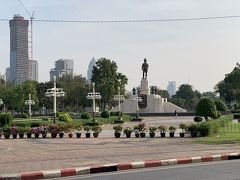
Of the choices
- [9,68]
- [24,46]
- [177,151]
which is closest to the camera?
[177,151]

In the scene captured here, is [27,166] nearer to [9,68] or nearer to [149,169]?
[149,169]

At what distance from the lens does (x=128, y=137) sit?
90.0ft

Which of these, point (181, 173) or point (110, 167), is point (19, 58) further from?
point (181, 173)

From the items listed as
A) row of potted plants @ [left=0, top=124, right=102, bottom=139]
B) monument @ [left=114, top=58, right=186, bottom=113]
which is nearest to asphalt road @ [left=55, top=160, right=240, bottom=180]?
row of potted plants @ [left=0, top=124, right=102, bottom=139]

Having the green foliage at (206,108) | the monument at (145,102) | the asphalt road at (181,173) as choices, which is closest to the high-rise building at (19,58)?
the monument at (145,102)

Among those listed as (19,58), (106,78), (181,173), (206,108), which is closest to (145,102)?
(106,78)

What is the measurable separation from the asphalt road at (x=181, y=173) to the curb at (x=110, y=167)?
0.42 meters

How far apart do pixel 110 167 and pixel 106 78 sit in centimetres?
8721

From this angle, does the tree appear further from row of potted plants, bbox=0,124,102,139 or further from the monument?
row of potted plants, bbox=0,124,102,139

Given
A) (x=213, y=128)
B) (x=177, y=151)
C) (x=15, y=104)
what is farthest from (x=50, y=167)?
(x=15, y=104)

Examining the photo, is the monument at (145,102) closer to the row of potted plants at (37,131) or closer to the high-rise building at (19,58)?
the row of potted plants at (37,131)

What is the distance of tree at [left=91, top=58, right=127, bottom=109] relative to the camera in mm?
98625

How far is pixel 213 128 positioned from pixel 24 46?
133 metres

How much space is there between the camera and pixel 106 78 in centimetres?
10031
